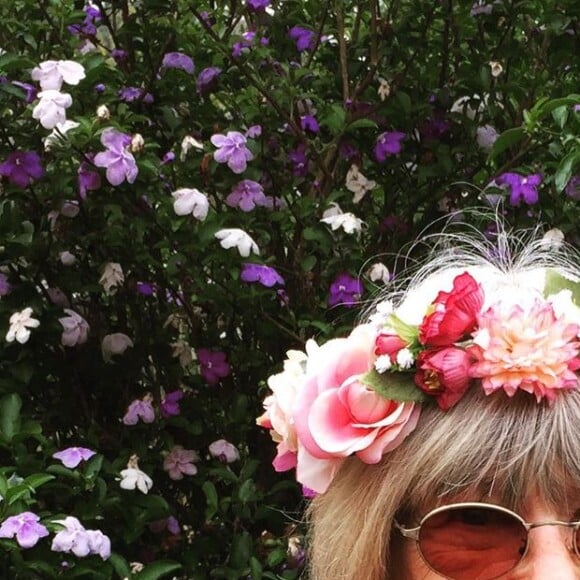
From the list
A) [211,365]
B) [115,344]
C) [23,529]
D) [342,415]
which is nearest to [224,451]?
[211,365]

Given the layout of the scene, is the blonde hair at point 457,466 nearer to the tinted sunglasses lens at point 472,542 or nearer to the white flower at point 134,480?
the tinted sunglasses lens at point 472,542

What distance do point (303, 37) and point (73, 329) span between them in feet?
2.93

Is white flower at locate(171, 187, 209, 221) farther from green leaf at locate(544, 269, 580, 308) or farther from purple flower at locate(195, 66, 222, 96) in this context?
green leaf at locate(544, 269, 580, 308)

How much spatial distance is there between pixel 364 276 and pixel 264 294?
0.23 metres

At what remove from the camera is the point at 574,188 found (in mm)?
2211

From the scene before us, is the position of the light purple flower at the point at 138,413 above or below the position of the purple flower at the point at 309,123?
below

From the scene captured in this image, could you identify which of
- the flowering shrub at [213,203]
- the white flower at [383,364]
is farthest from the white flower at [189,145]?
the white flower at [383,364]

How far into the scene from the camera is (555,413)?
106 cm

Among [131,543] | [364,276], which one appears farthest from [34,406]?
[364,276]

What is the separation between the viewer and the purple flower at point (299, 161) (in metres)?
2.54

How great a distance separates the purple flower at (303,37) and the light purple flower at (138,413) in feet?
3.05

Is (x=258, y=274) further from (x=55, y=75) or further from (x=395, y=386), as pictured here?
(x=395, y=386)

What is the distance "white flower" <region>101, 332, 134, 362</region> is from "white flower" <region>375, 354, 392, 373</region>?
55.9 inches

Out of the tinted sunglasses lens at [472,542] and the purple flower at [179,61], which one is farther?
the purple flower at [179,61]
